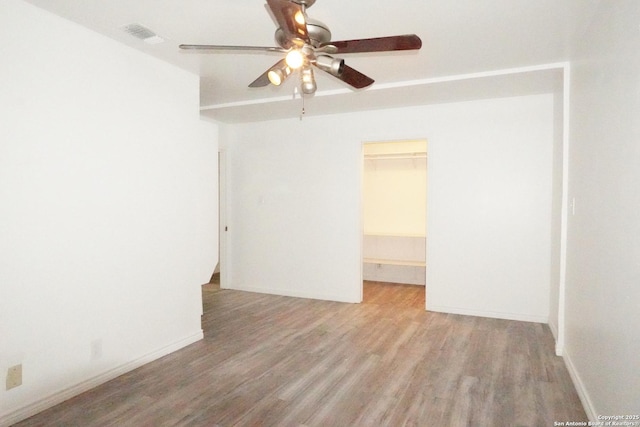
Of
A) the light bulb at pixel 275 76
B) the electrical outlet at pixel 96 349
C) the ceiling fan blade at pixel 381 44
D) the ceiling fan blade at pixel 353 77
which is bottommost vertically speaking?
the electrical outlet at pixel 96 349

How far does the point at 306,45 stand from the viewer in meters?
1.97

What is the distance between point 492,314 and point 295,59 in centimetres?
381

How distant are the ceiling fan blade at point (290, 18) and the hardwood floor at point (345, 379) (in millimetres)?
2193

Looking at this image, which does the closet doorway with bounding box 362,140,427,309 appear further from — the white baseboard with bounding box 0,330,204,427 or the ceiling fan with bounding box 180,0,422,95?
the ceiling fan with bounding box 180,0,422,95

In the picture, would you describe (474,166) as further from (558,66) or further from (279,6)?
(279,6)

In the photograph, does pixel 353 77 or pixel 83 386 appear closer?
pixel 353 77

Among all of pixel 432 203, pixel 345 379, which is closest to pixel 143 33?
pixel 345 379

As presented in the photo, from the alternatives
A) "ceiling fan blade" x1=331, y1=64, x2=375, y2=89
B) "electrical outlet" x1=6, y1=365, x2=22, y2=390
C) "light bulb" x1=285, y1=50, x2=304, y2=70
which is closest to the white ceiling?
"ceiling fan blade" x1=331, y1=64, x2=375, y2=89

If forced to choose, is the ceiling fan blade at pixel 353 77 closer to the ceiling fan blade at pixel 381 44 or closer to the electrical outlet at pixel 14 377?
the ceiling fan blade at pixel 381 44

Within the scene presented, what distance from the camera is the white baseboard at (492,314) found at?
14.0 ft

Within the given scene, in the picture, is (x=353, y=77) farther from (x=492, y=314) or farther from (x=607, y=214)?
(x=492, y=314)

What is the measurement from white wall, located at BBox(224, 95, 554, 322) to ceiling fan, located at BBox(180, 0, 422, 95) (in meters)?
2.73

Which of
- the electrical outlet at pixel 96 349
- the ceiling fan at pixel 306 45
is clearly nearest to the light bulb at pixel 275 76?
the ceiling fan at pixel 306 45

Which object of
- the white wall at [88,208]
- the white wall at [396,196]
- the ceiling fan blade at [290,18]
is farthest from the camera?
the white wall at [396,196]
